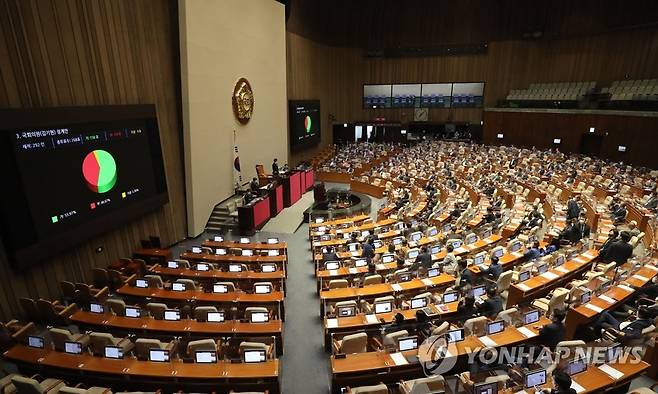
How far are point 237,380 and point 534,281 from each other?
7.38 m

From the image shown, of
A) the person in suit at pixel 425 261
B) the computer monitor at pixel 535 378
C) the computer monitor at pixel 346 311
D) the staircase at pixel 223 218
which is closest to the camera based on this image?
the computer monitor at pixel 535 378

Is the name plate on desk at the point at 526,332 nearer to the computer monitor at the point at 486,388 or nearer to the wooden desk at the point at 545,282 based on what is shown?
the wooden desk at the point at 545,282

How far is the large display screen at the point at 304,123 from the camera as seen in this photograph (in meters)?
26.8

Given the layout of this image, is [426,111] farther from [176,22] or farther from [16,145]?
[16,145]

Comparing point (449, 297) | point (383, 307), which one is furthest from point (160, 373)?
point (449, 297)

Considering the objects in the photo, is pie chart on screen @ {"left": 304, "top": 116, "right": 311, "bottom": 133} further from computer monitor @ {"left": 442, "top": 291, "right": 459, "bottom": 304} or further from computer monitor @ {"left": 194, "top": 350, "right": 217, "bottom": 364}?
computer monitor @ {"left": 194, "top": 350, "right": 217, "bottom": 364}

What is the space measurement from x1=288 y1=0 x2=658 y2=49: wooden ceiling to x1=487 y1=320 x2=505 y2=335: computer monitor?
25.5 meters

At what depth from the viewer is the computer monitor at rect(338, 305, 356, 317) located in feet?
27.3

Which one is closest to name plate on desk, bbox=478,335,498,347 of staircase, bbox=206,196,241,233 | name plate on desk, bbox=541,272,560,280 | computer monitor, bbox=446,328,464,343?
computer monitor, bbox=446,328,464,343

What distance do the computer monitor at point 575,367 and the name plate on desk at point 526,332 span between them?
100 centimetres

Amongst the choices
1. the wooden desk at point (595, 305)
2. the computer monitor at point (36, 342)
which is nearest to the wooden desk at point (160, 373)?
the computer monitor at point (36, 342)

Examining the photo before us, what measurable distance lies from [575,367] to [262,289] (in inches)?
262

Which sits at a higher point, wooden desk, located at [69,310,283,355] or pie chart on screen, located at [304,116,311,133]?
pie chart on screen, located at [304,116,311,133]

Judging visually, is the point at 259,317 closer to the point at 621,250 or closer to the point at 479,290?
the point at 479,290
